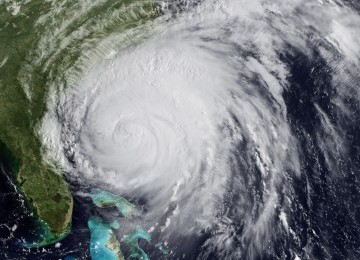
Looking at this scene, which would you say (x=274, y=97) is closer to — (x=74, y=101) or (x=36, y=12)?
(x=74, y=101)

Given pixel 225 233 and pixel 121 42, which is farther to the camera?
pixel 121 42

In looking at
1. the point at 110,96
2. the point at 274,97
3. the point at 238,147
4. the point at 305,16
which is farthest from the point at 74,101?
the point at 305,16

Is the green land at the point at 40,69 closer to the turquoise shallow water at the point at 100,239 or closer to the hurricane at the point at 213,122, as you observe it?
the hurricane at the point at 213,122

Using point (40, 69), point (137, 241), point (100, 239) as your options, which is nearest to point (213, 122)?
point (137, 241)

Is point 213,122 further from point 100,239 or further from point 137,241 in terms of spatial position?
point 100,239

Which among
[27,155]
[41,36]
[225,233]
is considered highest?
[41,36]
